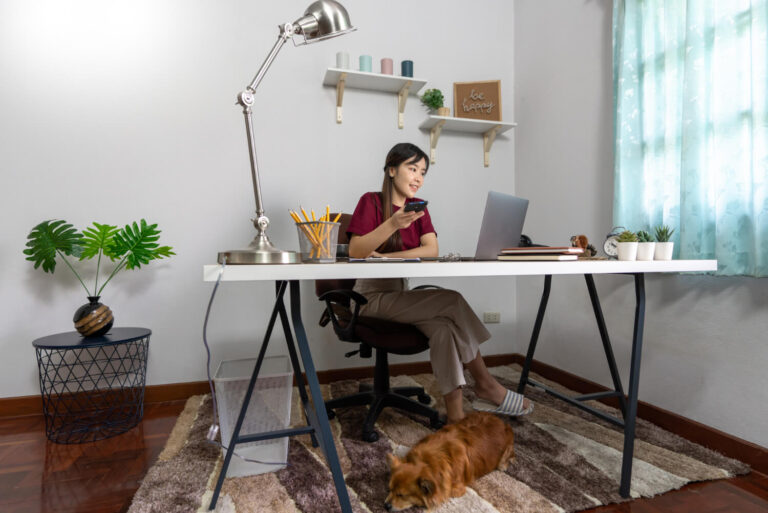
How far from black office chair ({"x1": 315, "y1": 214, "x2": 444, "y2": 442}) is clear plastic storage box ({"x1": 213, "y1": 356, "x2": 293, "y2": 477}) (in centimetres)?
31

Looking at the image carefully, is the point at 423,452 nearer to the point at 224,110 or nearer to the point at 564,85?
the point at 224,110

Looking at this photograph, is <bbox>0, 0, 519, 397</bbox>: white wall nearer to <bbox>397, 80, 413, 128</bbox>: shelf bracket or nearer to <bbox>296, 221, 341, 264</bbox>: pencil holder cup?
<bbox>397, 80, 413, 128</bbox>: shelf bracket

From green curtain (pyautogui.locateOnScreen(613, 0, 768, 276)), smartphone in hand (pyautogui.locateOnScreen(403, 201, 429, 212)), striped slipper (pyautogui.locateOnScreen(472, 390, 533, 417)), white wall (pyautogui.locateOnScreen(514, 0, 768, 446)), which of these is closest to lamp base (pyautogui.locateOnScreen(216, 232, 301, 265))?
smartphone in hand (pyautogui.locateOnScreen(403, 201, 429, 212))

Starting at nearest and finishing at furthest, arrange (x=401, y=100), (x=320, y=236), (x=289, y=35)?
1. (x=320, y=236)
2. (x=289, y=35)
3. (x=401, y=100)

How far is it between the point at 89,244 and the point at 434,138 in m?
1.93

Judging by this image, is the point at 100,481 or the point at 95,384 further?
the point at 95,384

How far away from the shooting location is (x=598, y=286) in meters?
2.19

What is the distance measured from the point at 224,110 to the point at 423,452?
202cm

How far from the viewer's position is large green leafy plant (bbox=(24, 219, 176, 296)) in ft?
6.20

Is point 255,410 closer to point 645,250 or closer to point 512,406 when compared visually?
point 512,406

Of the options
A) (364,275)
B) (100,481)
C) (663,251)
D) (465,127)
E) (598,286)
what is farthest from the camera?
(465,127)

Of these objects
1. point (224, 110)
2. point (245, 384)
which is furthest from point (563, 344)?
point (224, 110)

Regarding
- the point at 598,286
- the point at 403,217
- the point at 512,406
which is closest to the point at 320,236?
the point at 403,217

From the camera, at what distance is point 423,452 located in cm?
126
